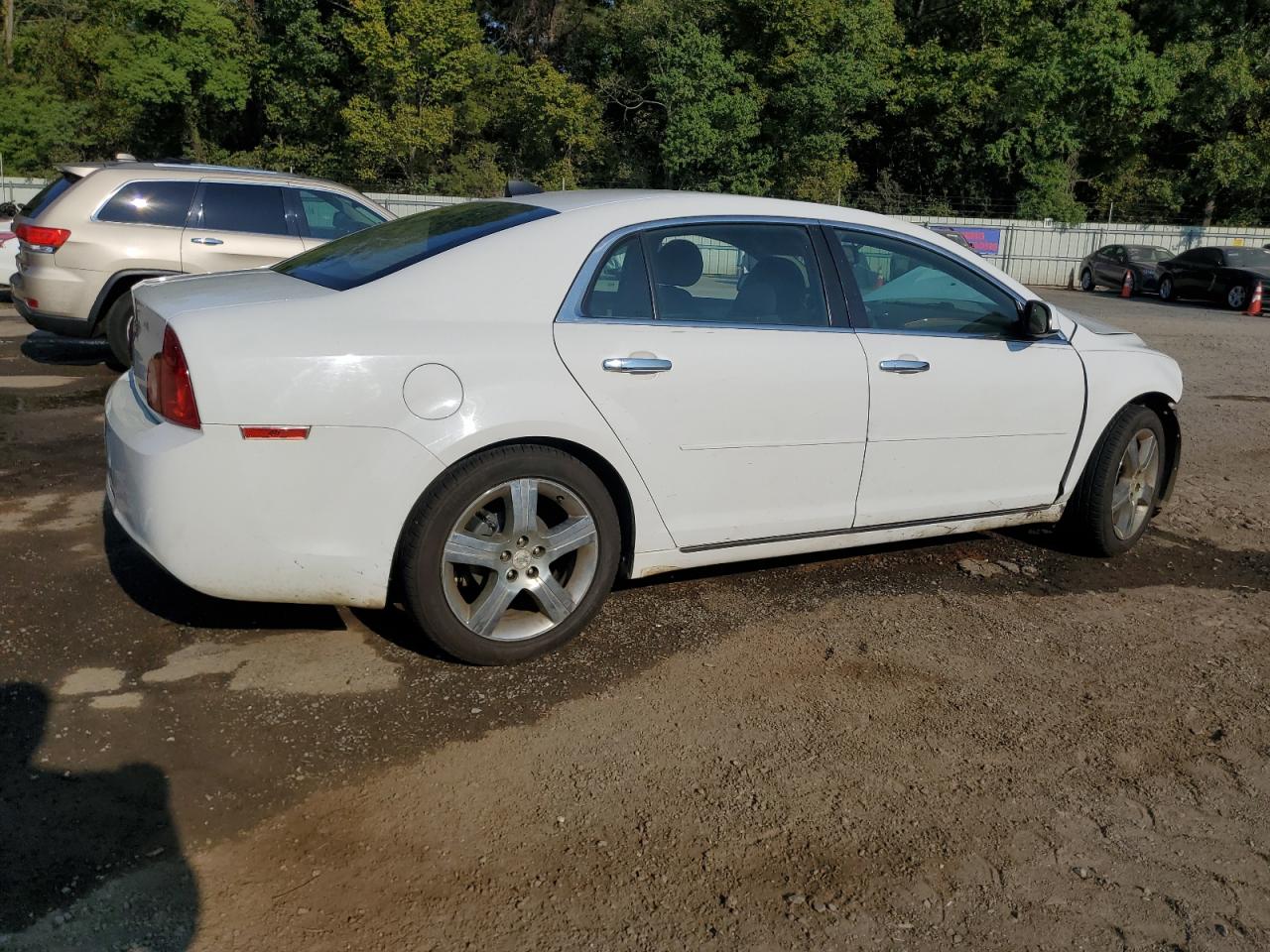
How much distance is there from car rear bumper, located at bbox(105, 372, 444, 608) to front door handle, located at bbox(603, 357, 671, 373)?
724 mm

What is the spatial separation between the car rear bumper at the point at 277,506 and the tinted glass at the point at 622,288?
88 cm

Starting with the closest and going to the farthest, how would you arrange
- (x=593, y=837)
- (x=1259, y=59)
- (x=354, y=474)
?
(x=593, y=837), (x=354, y=474), (x=1259, y=59)

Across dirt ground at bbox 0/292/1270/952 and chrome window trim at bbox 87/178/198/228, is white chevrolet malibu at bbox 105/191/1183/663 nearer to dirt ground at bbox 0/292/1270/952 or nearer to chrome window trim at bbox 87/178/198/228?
dirt ground at bbox 0/292/1270/952

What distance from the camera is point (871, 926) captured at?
8.78ft

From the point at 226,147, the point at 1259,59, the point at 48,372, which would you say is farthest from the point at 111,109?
the point at 1259,59

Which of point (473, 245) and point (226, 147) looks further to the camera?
point (226, 147)

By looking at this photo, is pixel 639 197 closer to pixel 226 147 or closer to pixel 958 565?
pixel 958 565

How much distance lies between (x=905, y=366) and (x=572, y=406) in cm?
151

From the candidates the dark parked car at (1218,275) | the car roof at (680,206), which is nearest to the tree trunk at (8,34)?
the dark parked car at (1218,275)

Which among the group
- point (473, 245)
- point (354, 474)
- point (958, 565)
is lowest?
point (958, 565)

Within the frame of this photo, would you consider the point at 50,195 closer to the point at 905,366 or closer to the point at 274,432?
the point at 274,432

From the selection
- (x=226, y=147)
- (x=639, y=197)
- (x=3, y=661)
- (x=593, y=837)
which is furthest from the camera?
(x=226, y=147)

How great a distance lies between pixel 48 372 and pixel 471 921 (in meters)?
8.18

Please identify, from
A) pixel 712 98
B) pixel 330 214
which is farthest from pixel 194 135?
pixel 330 214
